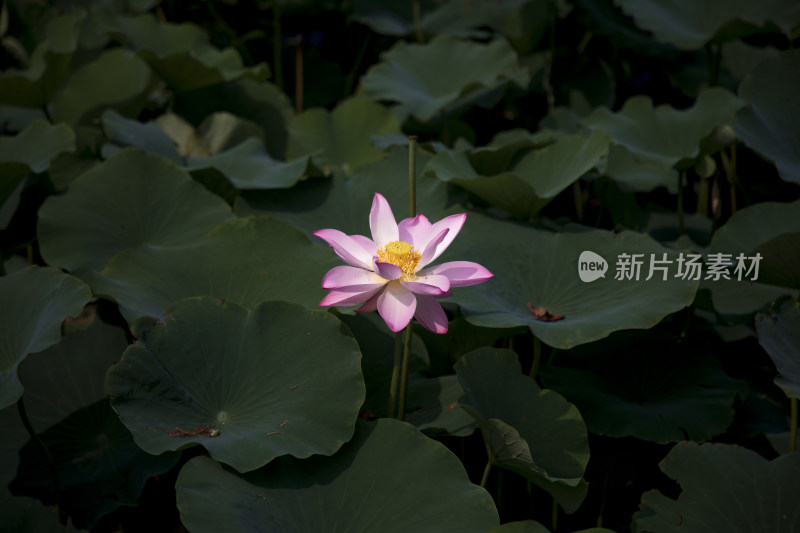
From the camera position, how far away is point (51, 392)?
4.36 ft

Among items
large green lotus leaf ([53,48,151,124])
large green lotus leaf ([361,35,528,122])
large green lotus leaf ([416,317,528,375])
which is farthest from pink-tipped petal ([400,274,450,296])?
large green lotus leaf ([53,48,151,124])

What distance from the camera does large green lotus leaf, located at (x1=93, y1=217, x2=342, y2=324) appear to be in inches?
49.8

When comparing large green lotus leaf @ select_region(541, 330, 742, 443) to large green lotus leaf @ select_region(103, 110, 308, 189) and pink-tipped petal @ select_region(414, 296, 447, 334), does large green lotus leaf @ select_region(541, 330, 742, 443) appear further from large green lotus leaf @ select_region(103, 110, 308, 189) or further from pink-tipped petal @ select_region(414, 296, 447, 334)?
large green lotus leaf @ select_region(103, 110, 308, 189)

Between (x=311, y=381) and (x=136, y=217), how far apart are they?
26.7 inches

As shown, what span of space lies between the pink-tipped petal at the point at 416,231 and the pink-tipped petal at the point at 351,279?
0.29ft

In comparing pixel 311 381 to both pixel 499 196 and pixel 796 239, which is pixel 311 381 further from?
pixel 796 239

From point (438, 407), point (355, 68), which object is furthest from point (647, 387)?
point (355, 68)

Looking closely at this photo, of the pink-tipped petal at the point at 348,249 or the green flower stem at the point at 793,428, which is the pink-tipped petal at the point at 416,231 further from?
the green flower stem at the point at 793,428

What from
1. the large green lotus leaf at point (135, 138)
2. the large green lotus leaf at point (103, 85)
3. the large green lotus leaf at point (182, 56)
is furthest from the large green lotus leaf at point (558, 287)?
the large green lotus leaf at point (103, 85)

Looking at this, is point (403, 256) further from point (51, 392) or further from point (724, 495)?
point (51, 392)

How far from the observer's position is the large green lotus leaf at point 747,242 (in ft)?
5.02

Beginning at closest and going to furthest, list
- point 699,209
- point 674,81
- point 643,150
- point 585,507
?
point 585,507 < point 643,150 < point 699,209 < point 674,81

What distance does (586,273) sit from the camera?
1342 millimetres

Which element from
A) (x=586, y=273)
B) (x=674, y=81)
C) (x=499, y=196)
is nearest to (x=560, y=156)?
(x=499, y=196)
